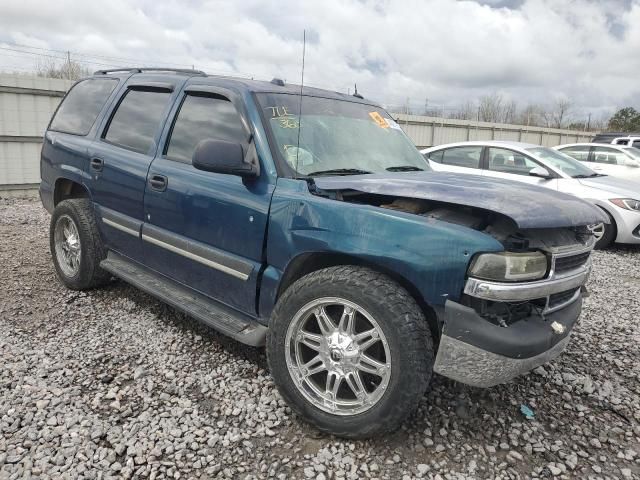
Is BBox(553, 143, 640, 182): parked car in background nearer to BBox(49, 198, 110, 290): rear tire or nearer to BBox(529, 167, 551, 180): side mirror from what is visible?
BBox(529, 167, 551, 180): side mirror

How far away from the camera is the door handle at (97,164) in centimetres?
389

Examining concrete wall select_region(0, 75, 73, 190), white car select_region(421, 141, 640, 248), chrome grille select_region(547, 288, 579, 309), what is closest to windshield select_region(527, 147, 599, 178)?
white car select_region(421, 141, 640, 248)

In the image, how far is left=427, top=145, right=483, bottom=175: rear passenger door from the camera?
7995 millimetres

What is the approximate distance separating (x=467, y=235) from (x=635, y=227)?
20.1 feet

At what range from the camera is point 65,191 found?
4.60 m

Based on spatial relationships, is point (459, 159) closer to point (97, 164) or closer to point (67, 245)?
point (97, 164)

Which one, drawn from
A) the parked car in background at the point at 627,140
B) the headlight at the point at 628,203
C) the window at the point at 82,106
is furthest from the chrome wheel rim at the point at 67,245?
the parked car in background at the point at 627,140

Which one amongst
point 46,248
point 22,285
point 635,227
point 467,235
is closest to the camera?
point 467,235

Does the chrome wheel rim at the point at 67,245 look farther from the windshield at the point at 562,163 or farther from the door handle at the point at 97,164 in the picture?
the windshield at the point at 562,163

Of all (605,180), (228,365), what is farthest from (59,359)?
(605,180)

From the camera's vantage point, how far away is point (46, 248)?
5.74 metres

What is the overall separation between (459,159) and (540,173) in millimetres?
1482

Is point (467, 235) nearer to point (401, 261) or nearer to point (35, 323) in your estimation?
point (401, 261)

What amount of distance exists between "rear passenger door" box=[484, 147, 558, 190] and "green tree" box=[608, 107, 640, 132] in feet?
149
